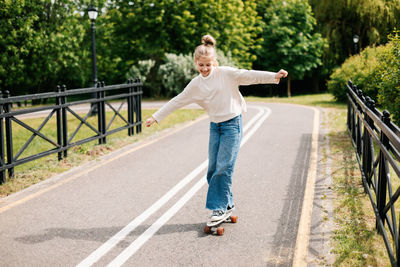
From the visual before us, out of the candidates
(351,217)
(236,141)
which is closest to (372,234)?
(351,217)

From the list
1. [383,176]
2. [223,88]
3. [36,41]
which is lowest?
[383,176]

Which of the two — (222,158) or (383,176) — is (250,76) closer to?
(222,158)

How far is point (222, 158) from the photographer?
500 centimetres

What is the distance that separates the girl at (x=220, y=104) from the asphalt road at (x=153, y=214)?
479 mm

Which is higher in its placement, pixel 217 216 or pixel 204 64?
pixel 204 64

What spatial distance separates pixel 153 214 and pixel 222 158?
52.3 inches

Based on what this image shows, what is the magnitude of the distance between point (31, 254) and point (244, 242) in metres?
2.23

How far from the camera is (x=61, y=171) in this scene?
798cm

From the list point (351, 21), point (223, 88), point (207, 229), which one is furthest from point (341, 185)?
point (351, 21)

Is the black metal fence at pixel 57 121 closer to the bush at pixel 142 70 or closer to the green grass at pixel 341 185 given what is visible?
the green grass at pixel 341 185

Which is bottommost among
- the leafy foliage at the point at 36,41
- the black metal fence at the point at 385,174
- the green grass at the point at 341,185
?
the green grass at the point at 341,185

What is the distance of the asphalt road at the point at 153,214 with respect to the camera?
4402 mm

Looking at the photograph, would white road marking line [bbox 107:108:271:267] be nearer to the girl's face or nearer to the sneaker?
the sneaker

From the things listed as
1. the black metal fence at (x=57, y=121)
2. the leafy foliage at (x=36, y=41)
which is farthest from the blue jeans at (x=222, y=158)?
the leafy foliage at (x=36, y=41)
